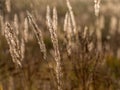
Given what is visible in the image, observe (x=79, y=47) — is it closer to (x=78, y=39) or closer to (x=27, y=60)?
(x=78, y=39)

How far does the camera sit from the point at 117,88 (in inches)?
191

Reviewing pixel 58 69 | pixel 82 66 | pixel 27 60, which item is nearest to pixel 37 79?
pixel 27 60

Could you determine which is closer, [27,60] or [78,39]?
[78,39]

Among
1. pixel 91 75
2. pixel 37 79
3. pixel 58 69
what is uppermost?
pixel 58 69

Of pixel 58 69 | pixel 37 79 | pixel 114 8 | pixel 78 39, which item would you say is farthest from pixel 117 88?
pixel 114 8

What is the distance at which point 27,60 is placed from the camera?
14.5 ft

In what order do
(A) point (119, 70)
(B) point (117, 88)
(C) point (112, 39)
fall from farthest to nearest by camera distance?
(C) point (112, 39)
(A) point (119, 70)
(B) point (117, 88)

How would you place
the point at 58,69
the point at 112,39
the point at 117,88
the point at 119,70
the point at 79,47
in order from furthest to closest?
the point at 112,39 → the point at 119,70 → the point at 117,88 → the point at 79,47 → the point at 58,69

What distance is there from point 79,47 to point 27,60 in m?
1.00

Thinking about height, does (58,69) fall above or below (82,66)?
above

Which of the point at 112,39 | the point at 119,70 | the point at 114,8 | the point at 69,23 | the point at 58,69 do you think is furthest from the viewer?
the point at 114,8

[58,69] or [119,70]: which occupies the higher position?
[58,69]

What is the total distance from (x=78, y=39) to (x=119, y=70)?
279 centimetres

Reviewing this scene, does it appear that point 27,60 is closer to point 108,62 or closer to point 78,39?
point 78,39
